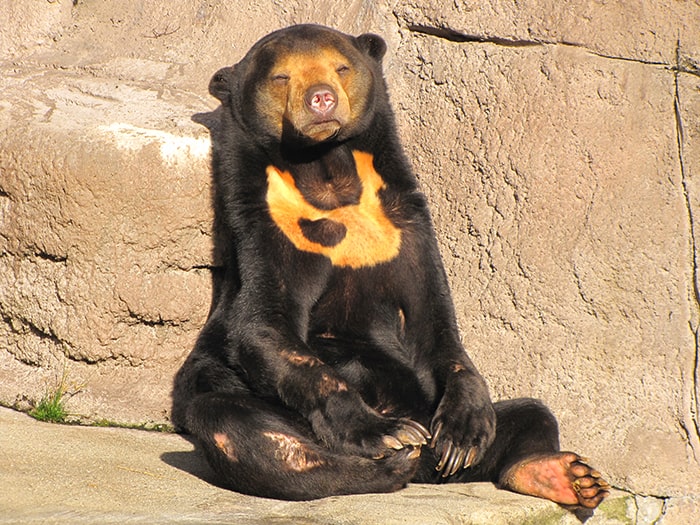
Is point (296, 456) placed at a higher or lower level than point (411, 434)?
lower

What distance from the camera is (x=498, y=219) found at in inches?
228

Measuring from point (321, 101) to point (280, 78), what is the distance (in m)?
0.37

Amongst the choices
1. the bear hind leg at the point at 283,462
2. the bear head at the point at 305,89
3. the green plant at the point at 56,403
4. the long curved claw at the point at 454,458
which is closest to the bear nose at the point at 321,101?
the bear head at the point at 305,89

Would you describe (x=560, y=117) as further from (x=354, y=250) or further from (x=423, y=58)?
(x=354, y=250)

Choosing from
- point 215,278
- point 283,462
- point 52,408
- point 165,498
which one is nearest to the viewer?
point 165,498

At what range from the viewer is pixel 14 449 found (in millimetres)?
4863

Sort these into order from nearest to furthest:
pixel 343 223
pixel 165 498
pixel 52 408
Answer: pixel 165 498, pixel 343 223, pixel 52 408

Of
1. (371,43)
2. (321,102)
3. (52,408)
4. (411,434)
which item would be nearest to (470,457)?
(411,434)

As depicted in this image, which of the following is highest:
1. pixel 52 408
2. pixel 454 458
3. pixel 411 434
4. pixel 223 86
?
pixel 223 86

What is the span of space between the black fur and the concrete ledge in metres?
0.19

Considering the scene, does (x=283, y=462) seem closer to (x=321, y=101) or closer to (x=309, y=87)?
(x=321, y=101)

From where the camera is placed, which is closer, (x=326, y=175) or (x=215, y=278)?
(x=326, y=175)

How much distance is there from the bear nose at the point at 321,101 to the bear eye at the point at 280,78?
0.87ft

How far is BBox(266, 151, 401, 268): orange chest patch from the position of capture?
5.19m
